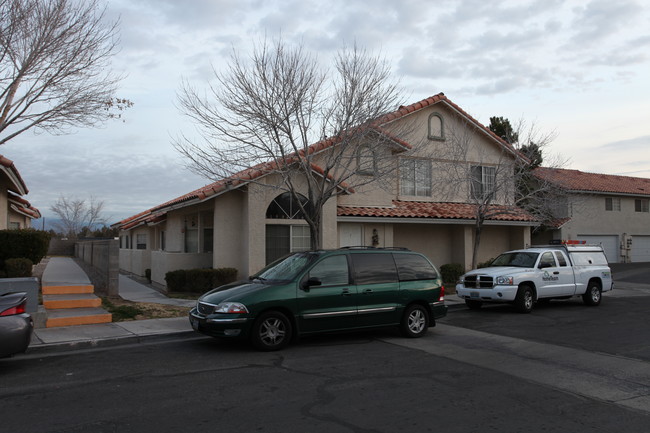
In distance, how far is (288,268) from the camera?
9.45 meters

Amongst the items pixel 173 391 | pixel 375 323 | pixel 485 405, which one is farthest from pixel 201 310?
pixel 485 405

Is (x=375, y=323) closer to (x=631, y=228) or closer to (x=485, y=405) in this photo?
(x=485, y=405)

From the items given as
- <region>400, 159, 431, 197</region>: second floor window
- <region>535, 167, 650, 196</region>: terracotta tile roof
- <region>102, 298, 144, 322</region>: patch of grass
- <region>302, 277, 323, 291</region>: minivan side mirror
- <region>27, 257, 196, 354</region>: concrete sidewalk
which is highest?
<region>535, 167, 650, 196</region>: terracotta tile roof

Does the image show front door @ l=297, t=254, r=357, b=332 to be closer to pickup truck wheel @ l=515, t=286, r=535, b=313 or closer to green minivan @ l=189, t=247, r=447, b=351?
green minivan @ l=189, t=247, r=447, b=351

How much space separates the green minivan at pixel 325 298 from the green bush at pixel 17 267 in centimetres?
547

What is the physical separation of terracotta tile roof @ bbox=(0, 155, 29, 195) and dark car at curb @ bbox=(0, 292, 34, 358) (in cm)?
617

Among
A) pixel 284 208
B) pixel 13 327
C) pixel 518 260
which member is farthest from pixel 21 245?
pixel 518 260

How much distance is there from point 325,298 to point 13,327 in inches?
184

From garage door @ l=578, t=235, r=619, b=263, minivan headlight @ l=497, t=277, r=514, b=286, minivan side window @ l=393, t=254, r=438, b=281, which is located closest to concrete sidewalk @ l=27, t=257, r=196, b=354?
minivan side window @ l=393, t=254, r=438, b=281

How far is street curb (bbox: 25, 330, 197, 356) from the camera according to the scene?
334 inches

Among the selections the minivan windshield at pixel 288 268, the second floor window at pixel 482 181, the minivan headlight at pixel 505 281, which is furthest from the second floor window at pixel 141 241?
the minivan headlight at pixel 505 281

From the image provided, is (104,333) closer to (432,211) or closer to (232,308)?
(232,308)

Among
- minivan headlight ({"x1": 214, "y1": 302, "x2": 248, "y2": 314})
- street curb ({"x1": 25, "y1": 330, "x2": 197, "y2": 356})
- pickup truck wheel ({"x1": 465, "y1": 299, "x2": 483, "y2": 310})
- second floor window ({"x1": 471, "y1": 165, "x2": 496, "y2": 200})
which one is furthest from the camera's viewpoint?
second floor window ({"x1": 471, "y1": 165, "x2": 496, "y2": 200})

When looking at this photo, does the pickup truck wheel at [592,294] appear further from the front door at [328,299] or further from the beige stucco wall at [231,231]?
the beige stucco wall at [231,231]
